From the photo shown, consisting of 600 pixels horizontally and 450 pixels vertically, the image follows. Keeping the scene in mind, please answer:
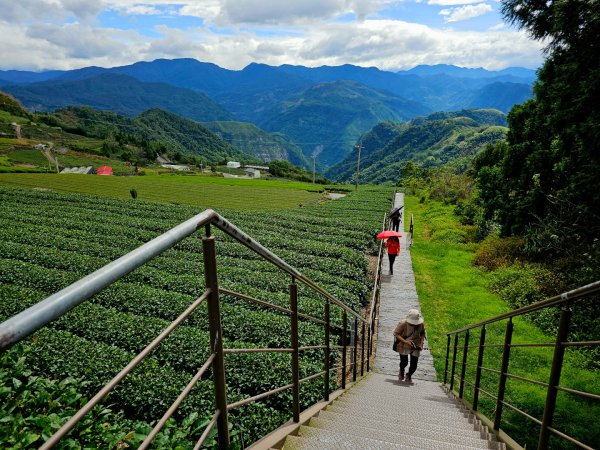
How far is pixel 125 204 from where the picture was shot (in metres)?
29.8

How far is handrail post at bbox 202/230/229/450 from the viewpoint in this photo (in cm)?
193

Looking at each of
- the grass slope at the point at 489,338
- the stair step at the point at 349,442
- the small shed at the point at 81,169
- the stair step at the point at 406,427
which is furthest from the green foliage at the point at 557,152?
the small shed at the point at 81,169

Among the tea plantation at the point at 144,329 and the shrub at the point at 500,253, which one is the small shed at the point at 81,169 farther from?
the shrub at the point at 500,253

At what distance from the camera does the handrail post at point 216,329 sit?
75.8 inches

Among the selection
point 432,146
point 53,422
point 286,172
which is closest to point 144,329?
point 53,422

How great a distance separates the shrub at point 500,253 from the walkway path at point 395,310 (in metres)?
3.36

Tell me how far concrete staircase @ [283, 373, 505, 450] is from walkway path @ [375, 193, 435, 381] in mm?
2462

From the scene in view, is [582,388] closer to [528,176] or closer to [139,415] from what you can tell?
[139,415]

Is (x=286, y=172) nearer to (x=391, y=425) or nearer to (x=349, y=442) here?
(x=391, y=425)

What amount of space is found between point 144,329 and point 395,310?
8467mm

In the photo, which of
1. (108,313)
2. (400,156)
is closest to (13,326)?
(108,313)

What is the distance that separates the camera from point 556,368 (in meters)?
2.85

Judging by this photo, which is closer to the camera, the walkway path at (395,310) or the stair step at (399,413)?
the stair step at (399,413)

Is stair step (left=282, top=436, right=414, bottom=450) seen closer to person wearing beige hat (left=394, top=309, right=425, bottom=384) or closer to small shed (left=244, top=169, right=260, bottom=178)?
person wearing beige hat (left=394, top=309, right=425, bottom=384)
